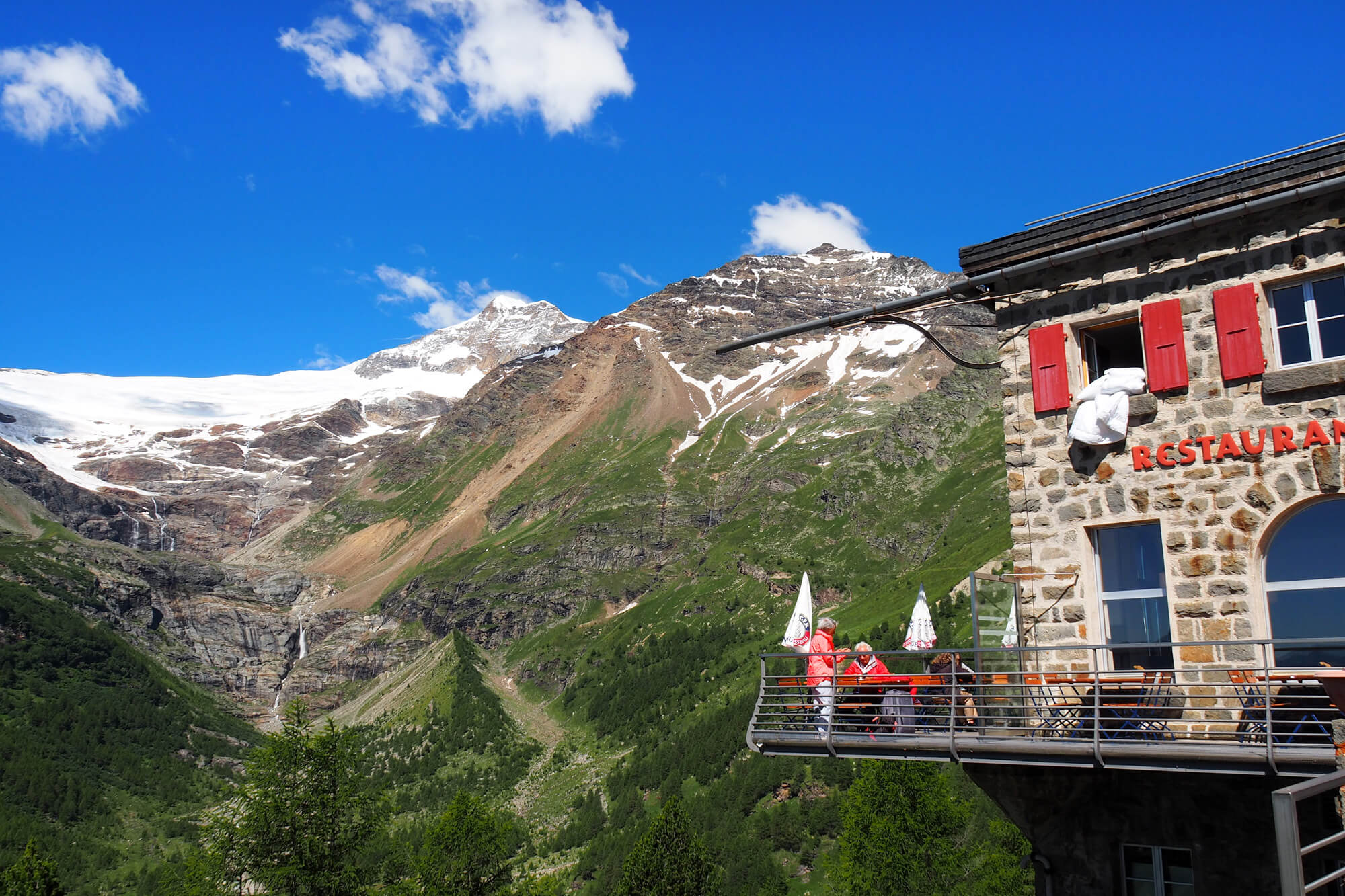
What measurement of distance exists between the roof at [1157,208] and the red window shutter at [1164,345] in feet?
4.16

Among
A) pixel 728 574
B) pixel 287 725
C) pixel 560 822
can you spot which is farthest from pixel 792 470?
pixel 287 725

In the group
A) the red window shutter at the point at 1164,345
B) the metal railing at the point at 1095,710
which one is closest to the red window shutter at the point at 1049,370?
the red window shutter at the point at 1164,345

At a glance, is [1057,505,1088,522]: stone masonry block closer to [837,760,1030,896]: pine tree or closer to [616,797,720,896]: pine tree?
[837,760,1030,896]: pine tree

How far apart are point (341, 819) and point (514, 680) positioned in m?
136

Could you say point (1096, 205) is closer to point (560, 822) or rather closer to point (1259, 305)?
point (1259, 305)

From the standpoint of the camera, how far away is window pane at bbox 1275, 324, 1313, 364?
A: 13891 millimetres

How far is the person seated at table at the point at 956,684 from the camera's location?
46.1 ft

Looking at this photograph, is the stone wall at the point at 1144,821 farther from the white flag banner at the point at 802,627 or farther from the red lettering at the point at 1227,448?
the white flag banner at the point at 802,627

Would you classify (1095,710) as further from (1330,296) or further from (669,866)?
(669,866)

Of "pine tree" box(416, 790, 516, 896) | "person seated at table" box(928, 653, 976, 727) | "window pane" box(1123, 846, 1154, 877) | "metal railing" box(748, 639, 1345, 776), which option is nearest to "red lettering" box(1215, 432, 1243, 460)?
"metal railing" box(748, 639, 1345, 776)

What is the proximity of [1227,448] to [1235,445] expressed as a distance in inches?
4.0

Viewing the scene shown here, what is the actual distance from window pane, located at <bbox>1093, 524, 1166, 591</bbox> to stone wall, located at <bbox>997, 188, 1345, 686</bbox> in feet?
0.71

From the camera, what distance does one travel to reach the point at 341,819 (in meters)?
32.8

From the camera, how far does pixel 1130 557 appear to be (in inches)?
588
